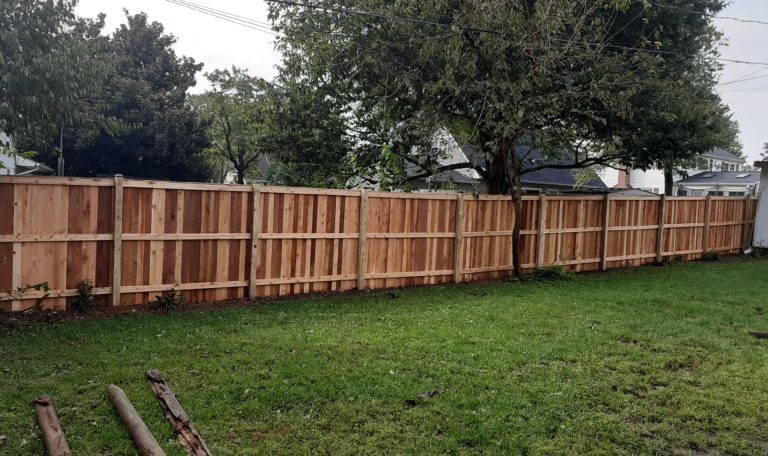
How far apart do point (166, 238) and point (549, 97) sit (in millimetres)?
6052

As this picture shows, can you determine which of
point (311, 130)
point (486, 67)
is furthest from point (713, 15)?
point (311, 130)

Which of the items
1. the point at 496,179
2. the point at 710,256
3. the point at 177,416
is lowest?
the point at 177,416

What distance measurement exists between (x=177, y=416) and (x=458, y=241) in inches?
254

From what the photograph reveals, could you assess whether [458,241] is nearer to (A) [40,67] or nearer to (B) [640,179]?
(A) [40,67]

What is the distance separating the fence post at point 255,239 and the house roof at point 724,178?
94.2 feet

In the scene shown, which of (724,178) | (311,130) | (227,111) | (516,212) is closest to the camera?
(516,212)

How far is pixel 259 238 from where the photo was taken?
732 cm

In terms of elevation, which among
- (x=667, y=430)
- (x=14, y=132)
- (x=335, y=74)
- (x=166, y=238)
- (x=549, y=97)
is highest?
(x=335, y=74)

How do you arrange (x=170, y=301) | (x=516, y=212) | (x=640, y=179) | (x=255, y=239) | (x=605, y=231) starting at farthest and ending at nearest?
(x=640, y=179), (x=605, y=231), (x=516, y=212), (x=255, y=239), (x=170, y=301)

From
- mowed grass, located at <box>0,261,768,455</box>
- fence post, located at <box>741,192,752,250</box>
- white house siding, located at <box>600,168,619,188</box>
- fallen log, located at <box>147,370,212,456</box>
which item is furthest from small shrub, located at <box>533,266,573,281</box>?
white house siding, located at <box>600,168,619,188</box>

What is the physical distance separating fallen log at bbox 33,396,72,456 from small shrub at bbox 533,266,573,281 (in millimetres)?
8192

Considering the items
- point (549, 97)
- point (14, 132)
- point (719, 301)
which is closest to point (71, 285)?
point (14, 132)

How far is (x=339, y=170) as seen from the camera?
11.8 m

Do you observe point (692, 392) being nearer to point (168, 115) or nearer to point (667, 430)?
point (667, 430)
